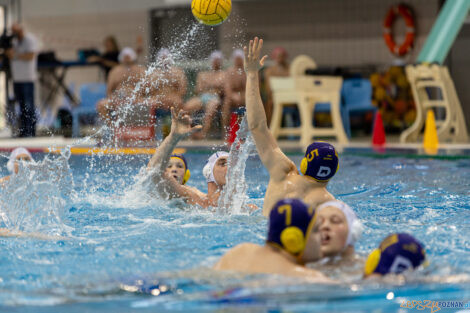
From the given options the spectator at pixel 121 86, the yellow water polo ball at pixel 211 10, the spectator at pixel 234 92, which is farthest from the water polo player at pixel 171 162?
the spectator at pixel 234 92

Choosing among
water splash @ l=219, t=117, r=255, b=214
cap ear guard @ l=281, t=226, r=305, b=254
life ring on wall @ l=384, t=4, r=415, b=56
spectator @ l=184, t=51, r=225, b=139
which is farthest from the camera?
life ring on wall @ l=384, t=4, r=415, b=56

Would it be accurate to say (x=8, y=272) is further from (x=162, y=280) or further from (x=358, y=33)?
(x=358, y=33)

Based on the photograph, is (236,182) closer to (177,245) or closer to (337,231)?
(177,245)

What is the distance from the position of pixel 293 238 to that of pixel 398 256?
17.6 inches

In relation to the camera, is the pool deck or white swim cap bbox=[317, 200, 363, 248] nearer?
white swim cap bbox=[317, 200, 363, 248]

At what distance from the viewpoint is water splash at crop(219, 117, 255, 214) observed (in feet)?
16.0

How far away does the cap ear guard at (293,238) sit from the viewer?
271 centimetres

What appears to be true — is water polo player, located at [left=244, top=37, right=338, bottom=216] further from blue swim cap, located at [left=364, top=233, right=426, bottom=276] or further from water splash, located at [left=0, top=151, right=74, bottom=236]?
water splash, located at [left=0, top=151, right=74, bottom=236]

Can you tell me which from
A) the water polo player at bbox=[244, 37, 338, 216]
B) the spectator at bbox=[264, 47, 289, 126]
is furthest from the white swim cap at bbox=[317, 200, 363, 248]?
the spectator at bbox=[264, 47, 289, 126]

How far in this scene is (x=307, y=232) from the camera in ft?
9.03

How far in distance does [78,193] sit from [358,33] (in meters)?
9.69

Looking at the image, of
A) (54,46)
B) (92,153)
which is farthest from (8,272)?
(54,46)

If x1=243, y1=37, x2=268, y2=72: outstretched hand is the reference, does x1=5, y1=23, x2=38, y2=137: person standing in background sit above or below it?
above

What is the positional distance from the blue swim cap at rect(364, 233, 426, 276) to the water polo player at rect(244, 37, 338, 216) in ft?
3.74
